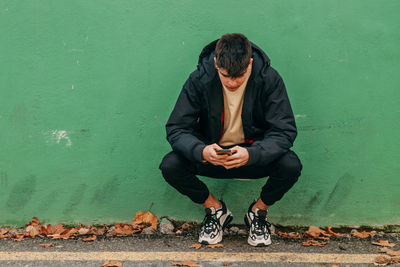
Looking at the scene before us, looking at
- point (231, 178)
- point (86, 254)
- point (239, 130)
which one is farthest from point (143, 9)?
point (86, 254)

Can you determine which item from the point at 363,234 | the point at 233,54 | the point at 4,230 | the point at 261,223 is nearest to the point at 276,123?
the point at 233,54

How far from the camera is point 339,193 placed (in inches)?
156

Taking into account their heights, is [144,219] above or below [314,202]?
below

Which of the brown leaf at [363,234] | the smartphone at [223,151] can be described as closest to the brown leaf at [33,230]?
the smartphone at [223,151]

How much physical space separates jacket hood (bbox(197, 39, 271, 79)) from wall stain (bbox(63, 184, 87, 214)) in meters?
1.48

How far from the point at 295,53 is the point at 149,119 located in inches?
51.6

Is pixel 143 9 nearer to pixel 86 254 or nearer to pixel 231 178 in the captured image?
pixel 231 178

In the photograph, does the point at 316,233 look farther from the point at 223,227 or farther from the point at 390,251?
the point at 223,227

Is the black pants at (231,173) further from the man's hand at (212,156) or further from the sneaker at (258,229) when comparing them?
the man's hand at (212,156)

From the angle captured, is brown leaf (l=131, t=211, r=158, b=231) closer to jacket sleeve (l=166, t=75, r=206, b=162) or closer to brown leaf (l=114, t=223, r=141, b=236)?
brown leaf (l=114, t=223, r=141, b=236)

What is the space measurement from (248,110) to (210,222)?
94 centimetres

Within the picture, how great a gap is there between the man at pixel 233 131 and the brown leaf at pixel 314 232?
387mm

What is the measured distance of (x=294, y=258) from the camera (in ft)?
11.3

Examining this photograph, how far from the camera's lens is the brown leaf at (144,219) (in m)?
4.04
